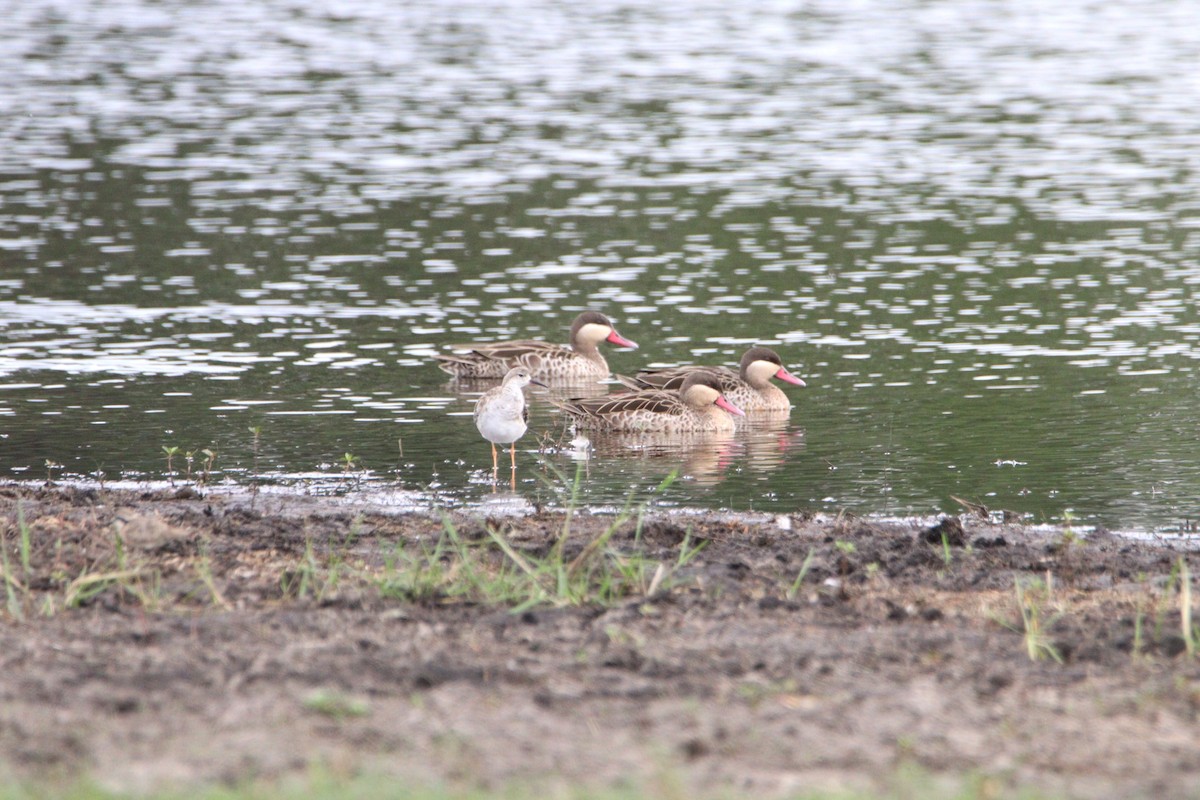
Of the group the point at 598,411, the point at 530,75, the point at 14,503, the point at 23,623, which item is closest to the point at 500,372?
the point at 598,411

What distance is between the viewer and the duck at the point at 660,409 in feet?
55.9

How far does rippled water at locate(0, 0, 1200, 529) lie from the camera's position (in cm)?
1528

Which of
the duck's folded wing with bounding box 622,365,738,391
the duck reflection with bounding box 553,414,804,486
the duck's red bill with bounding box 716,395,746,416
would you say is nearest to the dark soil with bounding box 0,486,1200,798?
the duck reflection with bounding box 553,414,804,486

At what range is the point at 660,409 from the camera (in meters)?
17.0

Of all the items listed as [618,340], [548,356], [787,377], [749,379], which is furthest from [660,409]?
[618,340]

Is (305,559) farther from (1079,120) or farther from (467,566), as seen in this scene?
(1079,120)

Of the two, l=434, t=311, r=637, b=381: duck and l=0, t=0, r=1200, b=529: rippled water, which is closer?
l=0, t=0, r=1200, b=529: rippled water

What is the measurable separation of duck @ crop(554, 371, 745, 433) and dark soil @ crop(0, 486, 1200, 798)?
227 inches

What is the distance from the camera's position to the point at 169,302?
74.1ft

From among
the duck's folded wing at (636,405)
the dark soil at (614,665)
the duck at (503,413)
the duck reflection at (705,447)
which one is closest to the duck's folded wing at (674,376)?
the duck's folded wing at (636,405)

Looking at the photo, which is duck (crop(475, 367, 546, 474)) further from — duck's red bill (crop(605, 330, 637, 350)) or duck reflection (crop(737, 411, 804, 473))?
duck's red bill (crop(605, 330, 637, 350))

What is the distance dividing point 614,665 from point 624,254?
18.4 metres

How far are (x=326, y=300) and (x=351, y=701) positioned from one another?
1579 cm

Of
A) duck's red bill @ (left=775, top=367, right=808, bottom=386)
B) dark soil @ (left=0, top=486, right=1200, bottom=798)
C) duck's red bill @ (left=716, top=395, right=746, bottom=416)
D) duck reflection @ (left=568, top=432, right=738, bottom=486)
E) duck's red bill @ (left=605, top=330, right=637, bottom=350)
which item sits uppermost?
dark soil @ (left=0, top=486, right=1200, bottom=798)
